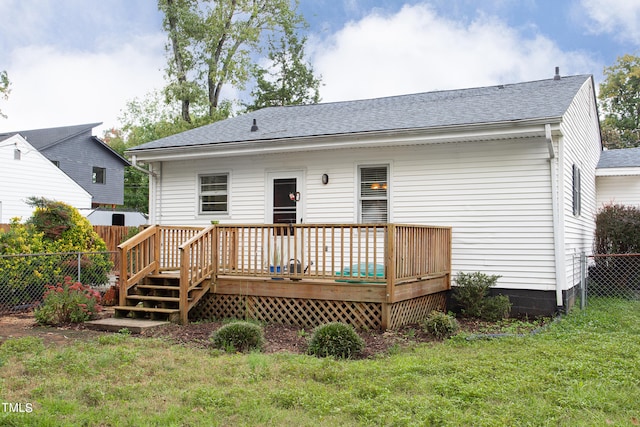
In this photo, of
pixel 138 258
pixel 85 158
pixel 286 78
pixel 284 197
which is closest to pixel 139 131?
pixel 85 158

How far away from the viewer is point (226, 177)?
1132 cm

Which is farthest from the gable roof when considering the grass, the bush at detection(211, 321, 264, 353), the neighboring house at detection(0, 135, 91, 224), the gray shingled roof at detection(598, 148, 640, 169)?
the gray shingled roof at detection(598, 148, 640, 169)

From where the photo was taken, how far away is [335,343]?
6.28 metres

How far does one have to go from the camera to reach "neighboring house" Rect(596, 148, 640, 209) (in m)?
13.8

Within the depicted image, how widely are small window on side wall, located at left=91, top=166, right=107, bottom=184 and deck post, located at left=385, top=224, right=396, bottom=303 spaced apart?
28455 millimetres

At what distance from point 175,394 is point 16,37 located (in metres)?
18.7

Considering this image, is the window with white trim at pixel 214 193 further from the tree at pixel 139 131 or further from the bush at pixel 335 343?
the tree at pixel 139 131

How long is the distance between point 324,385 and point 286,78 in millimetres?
28252

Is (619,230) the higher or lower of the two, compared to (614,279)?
higher

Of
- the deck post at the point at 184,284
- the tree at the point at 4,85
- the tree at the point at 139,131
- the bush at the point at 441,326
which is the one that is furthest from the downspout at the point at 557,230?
the tree at the point at 139,131

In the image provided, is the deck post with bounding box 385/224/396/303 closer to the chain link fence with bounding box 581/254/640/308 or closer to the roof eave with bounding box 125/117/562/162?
the roof eave with bounding box 125/117/562/162

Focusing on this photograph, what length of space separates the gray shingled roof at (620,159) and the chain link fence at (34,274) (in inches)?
492

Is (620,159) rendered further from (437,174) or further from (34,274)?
(34,274)

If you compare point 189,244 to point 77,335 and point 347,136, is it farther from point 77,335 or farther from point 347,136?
point 347,136
